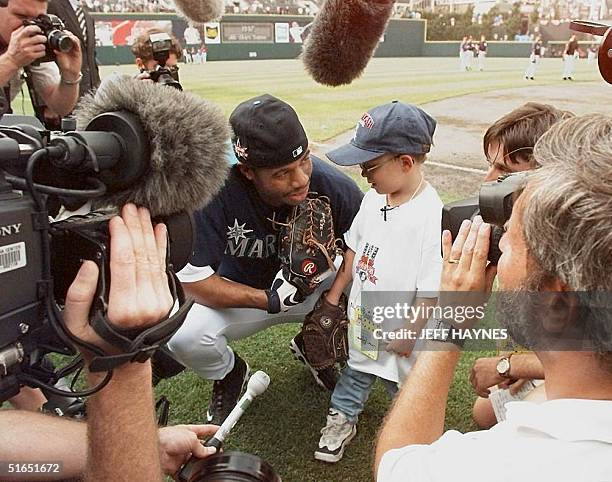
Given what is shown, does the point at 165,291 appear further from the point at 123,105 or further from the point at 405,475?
the point at 405,475

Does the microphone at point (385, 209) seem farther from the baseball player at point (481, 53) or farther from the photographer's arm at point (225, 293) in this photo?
the baseball player at point (481, 53)

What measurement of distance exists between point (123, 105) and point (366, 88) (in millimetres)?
6857

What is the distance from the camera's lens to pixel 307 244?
6.23 feet

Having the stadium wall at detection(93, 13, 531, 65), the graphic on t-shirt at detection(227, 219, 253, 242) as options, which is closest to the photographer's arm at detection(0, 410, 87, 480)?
the graphic on t-shirt at detection(227, 219, 253, 242)

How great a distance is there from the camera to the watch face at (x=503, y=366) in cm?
149

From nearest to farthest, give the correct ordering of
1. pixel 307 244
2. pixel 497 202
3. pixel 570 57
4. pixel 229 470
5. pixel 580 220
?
pixel 580 220
pixel 497 202
pixel 229 470
pixel 307 244
pixel 570 57

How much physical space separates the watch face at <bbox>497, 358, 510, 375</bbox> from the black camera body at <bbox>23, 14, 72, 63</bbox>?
5.60ft

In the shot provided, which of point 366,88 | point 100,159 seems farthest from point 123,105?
point 366,88

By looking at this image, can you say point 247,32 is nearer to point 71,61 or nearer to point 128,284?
point 71,61

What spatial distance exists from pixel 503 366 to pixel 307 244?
68 cm

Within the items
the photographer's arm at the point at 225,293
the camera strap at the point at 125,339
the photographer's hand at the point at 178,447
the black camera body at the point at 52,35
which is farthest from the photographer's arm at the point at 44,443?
the black camera body at the point at 52,35

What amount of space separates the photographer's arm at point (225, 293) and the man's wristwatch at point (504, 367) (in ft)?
2.48

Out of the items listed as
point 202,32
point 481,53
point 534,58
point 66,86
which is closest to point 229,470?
point 66,86

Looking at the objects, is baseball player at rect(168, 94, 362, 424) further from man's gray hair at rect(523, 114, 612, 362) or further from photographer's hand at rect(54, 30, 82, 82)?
man's gray hair at rect(523, 114, 612, 362)
